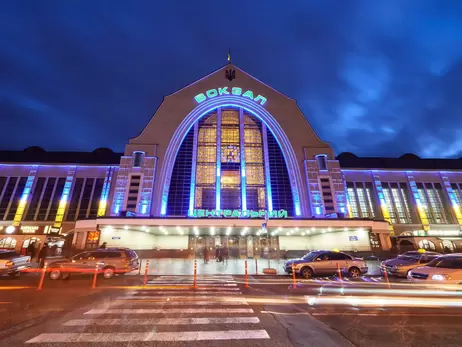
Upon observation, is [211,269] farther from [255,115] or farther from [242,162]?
[255,115]

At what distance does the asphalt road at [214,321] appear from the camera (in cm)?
466

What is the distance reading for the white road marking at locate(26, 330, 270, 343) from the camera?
4656 mm

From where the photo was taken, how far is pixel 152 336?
4.84 metres

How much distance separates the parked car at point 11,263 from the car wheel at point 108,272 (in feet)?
16.8

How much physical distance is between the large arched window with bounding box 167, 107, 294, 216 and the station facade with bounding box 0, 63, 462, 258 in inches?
7.1

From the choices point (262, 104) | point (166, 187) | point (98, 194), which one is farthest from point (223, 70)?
point (98, 194)

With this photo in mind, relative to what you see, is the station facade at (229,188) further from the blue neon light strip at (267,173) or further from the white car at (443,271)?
the white car at (443,271)

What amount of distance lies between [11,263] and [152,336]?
1434 centimetres

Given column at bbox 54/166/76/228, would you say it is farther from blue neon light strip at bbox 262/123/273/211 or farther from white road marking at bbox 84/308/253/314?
white road marking at bbox 84/308/253/314

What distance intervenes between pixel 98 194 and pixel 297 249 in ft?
108

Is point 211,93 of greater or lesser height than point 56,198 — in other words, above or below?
above

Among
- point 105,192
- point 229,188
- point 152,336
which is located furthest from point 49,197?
point 152,336

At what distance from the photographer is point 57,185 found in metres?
37.1

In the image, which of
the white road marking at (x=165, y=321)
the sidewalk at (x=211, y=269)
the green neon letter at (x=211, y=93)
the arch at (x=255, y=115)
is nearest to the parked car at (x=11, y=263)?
the sidewalk at (x=211, y=269)
